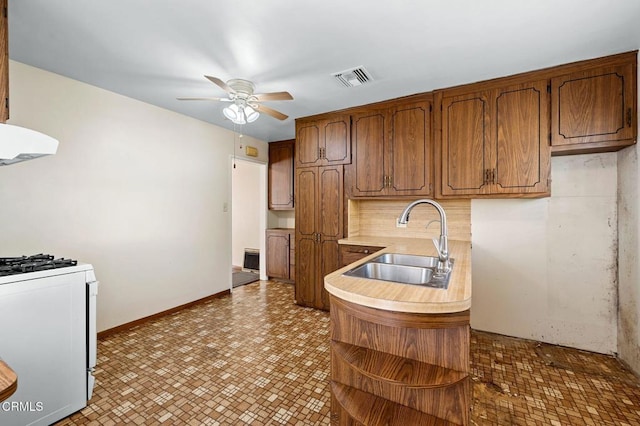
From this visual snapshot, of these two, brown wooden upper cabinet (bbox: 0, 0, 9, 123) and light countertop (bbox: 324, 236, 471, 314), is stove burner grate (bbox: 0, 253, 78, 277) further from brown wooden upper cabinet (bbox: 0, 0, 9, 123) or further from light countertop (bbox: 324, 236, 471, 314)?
light countertop (bbox: 324, 236, 471, 314)

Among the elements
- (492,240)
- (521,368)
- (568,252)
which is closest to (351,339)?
(521,368)

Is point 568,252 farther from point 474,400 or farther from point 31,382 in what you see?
point 31,382

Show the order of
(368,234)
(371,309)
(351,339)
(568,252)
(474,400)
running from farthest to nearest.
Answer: (368,234) < (568,252) < (474,400) < (351,339) < (371,309)

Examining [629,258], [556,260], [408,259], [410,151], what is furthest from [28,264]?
[629,258]

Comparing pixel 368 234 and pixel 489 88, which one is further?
pixel 368 234

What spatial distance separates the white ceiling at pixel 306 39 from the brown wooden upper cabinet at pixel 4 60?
0.15 metres

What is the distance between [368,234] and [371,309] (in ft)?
8.27

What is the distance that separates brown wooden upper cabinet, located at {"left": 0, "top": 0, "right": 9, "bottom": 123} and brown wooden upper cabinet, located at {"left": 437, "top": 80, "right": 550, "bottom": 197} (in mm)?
3301

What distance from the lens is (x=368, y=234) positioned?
3.74 m

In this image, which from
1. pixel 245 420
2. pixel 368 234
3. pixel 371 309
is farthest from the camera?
pixel 368 234

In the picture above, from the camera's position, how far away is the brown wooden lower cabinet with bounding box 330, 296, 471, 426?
121cm

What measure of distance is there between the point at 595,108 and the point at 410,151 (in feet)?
4.95

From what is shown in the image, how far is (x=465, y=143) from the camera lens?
2816 millimetres

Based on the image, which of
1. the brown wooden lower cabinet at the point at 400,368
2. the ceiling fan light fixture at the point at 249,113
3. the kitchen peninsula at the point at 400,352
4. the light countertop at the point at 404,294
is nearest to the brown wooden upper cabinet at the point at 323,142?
the ceiling fan light fixture at the point at 249,113
